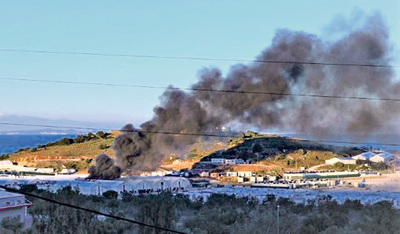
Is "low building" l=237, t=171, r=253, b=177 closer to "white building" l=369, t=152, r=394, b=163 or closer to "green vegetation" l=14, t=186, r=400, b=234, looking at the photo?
"white building" l=369, t=152, r=394, b=163

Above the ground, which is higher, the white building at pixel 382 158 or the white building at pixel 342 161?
the white building at pixel 382 158

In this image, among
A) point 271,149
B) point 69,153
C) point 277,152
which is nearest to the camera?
point 277,152

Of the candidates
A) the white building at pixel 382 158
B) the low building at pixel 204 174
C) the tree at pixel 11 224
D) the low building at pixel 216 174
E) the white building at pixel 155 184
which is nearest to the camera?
the tree at pixel 11 224

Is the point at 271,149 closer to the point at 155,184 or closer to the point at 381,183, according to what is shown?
the point at 381,183

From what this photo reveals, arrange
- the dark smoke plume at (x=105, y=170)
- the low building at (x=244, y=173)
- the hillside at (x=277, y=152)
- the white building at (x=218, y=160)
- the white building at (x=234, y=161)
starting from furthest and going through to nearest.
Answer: the hillside at (x=277, y=152) < the white building at (x=218, y=160) < the white building at (x=234, y=161) < the low building at (x=244, y=173) < the dark smoke plume at (x=105, y=170)

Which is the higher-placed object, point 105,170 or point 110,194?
point 105,170

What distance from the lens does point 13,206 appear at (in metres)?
19.8

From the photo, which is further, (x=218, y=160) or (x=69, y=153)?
(x=69, y=153)

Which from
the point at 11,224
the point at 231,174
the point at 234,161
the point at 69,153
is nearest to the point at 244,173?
the point at 231,174

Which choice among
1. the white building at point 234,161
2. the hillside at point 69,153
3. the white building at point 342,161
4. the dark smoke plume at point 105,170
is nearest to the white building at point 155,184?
the dark smoke plume at point 105,170

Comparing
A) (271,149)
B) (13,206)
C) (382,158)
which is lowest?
(382,158)

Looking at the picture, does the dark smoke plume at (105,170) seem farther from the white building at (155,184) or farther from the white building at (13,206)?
the white building at (13,206)

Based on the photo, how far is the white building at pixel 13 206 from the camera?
1948cm

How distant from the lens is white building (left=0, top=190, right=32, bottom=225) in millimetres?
19484
